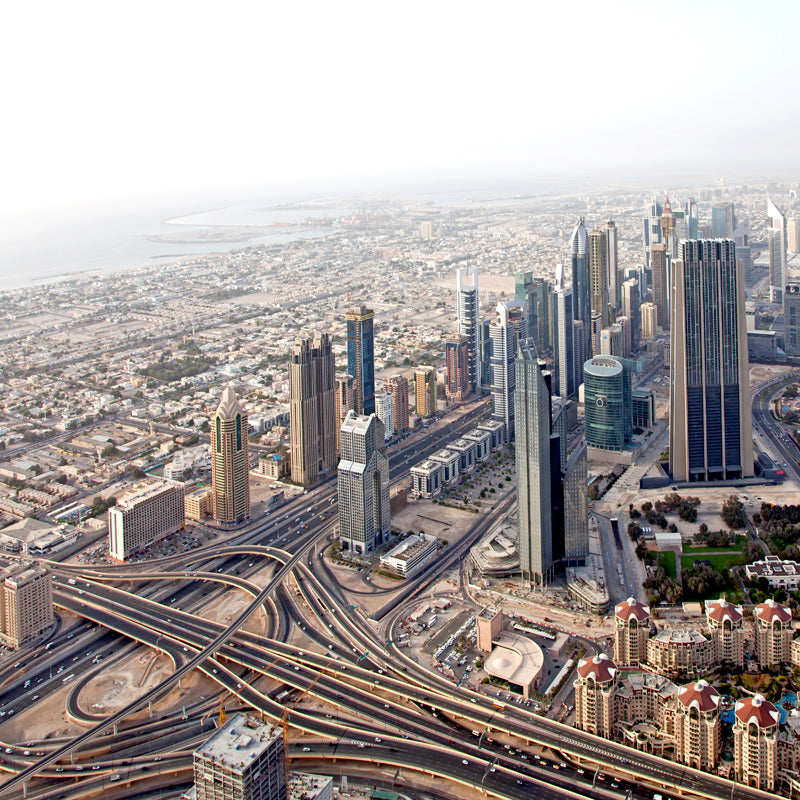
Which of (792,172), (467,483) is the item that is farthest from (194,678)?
(792,172)

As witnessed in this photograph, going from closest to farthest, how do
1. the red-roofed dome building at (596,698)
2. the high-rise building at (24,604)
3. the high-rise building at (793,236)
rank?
1. the red-roofed dome building at (596,698)
2. the high-rise building at (24,604)
3. the high-rise building at (793,236)

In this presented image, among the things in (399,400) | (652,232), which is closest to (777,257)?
(652,232)

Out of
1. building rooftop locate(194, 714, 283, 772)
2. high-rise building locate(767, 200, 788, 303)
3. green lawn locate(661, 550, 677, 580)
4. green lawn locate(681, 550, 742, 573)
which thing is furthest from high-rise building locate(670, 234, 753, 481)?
high-rise building locate(767, 200, 788, 303)

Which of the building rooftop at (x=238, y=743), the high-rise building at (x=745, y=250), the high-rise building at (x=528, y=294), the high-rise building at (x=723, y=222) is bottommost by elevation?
the building rooftop at (x=238, y=743)

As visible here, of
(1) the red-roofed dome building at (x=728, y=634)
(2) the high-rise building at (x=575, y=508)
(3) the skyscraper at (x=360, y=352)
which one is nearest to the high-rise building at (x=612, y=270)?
(3) the skyscraper at (x=360, y=352)

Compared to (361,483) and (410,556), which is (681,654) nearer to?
(410,556)

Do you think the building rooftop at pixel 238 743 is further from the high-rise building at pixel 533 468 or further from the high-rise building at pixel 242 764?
the high-rise building at pixel 533 468
